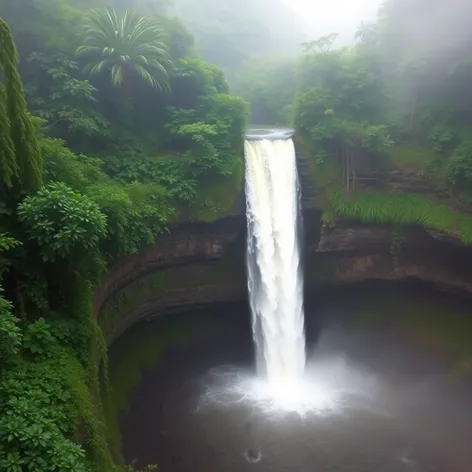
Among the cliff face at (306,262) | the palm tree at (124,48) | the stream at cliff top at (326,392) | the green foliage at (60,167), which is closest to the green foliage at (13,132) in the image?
the green foliage at (60,167)

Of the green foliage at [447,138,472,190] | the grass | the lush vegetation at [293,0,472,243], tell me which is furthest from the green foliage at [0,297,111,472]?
the green foliage at [447,138,472,190]

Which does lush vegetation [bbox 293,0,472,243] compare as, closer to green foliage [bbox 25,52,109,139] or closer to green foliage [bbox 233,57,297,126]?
green foliage [bbox 233,57,297,126]

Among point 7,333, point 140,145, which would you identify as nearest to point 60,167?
point 140,145

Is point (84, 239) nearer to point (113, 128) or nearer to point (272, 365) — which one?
point (113, 128)

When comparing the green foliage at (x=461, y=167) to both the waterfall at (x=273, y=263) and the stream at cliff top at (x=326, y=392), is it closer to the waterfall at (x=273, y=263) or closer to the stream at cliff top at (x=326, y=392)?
the stream at cliff top at (x=326, y=392)

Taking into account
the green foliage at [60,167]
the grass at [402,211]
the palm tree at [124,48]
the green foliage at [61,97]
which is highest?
the palm tree at [124,48]
